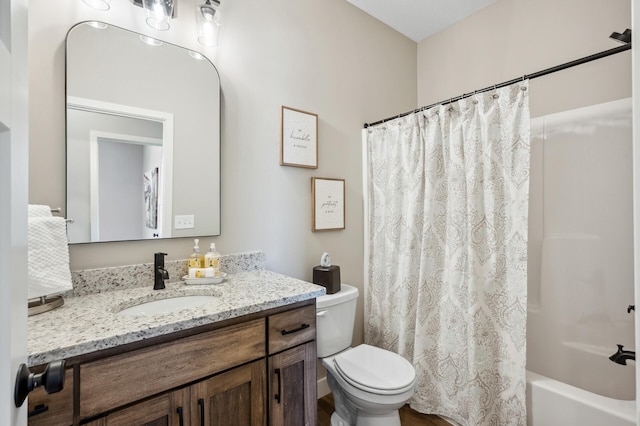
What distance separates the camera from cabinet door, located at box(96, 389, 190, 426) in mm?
854

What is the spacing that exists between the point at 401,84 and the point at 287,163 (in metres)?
1.43

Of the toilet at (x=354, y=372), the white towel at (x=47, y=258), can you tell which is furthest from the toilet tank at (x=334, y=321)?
the white towel at (x=47, y=258)

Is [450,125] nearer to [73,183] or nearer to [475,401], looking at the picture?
[475,401]

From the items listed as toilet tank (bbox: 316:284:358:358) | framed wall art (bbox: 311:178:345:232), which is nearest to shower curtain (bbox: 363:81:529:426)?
framed wall art (bbox: 311:178:345:232)

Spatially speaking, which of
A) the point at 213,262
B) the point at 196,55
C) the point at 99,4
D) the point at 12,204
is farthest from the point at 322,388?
the point at 99,4

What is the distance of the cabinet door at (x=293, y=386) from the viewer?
1171mm

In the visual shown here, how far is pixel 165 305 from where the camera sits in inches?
50.4

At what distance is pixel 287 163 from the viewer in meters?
1.86

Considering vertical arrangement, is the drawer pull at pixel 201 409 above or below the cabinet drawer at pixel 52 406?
below

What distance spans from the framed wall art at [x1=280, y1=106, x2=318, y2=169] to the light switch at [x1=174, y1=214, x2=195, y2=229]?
2.08 feet

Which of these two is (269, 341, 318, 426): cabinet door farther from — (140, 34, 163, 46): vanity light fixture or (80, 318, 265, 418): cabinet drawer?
(140, 34, 163, 46): vanity light fixture

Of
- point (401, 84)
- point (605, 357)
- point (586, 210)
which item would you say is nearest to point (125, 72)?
point (401, 84)

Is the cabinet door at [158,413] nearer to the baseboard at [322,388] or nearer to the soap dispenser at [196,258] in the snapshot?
the soap dispenser at [196,258]

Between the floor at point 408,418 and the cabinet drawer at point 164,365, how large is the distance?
105cm
